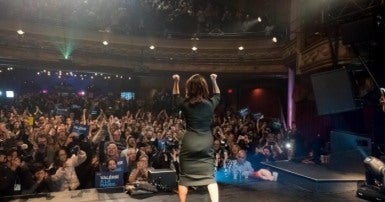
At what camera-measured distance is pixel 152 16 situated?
19.4 m

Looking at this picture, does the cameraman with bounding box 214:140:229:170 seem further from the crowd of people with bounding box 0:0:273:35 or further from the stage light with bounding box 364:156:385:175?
the crowd of people with bounding box 0:0:273:35

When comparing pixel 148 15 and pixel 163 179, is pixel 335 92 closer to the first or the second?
A: pixel 163 179

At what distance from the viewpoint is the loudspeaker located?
5.88 meters

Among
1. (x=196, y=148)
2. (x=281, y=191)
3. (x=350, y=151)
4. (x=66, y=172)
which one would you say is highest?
Result: (x=196, y=148)

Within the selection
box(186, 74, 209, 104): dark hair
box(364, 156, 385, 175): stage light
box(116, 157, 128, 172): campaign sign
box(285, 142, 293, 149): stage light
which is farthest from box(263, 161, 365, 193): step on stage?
box(186, 74, 209, 104): dark hair

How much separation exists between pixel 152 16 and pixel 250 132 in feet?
35.0

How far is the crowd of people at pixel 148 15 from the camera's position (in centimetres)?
1744

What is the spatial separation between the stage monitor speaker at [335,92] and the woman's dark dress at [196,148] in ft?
18.4

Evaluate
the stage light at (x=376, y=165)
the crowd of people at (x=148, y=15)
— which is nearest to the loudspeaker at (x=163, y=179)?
the stage light at (x=376, y=165)

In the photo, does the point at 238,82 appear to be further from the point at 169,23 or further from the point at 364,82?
the point at 364,82

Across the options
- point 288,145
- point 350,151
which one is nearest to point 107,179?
point 288,145

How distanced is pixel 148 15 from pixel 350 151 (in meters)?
13.8

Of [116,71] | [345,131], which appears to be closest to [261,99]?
[116,71]

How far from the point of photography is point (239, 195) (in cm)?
583
